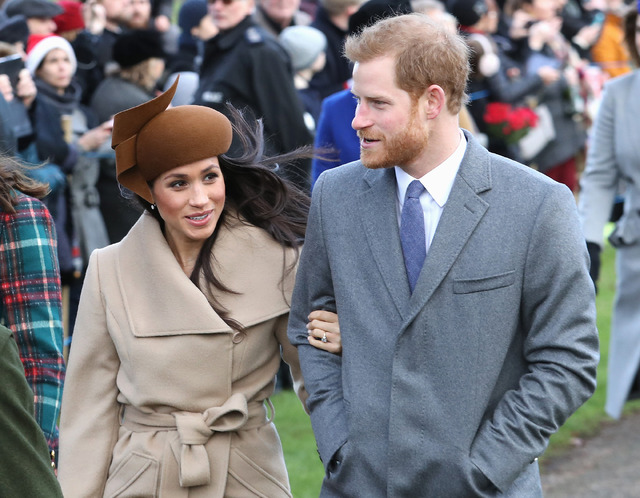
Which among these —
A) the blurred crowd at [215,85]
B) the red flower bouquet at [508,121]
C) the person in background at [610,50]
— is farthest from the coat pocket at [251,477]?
the person in background at [610,50]

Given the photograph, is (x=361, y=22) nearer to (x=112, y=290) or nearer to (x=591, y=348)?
(x=112, y=290)

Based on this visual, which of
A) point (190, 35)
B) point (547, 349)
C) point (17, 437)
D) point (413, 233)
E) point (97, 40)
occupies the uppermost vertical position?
point (17, 437)

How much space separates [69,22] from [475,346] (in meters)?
6.50

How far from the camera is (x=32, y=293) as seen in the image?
377 centimetres

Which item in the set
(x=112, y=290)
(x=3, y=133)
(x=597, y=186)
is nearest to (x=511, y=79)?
(x=597, y=186)

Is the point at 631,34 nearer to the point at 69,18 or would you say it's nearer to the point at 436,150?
the point at 436,150

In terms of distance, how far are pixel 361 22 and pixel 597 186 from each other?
167cm

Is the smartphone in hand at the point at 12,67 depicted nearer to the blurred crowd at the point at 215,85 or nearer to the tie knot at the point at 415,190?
the blurred crowd at the point at 215,85

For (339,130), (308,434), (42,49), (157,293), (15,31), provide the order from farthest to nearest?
1. (15,31)
2. (42,49)
3. (308,434)
4. (339,130)
5. (157,293)

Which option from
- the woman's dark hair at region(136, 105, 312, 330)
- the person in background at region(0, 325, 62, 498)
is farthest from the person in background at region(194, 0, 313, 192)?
the person in background at region(0, 325, 62, 498)

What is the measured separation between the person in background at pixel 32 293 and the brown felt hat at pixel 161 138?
340mm

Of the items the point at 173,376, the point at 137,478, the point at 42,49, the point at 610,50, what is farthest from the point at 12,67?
the point at 610,50

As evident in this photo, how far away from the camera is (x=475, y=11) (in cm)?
1062

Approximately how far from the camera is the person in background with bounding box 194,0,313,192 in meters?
7.55
